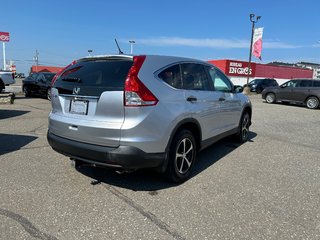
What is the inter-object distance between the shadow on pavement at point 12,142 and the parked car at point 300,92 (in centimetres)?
1514

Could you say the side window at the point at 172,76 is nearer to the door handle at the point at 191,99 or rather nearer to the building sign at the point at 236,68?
the door handle at the point at 191,99

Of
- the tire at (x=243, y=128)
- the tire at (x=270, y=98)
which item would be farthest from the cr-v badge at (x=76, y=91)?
the tire at (x=270, y=98)

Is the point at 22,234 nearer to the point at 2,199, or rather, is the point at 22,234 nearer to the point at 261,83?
the point at 2,199

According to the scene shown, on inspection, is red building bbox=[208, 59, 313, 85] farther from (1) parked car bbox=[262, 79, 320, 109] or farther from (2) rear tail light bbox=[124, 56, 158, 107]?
(2) rear tail light bbox=[124, 56, 158, 107]

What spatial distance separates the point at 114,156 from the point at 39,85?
14.0m

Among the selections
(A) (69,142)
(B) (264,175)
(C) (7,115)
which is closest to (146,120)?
(A) (69,142)

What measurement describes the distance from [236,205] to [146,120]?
1.53 meters

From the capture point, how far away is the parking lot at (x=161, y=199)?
3.01 metres

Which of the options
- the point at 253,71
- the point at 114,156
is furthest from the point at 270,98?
the point at 253,71

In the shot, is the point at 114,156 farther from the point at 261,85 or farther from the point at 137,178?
the point at 261,85

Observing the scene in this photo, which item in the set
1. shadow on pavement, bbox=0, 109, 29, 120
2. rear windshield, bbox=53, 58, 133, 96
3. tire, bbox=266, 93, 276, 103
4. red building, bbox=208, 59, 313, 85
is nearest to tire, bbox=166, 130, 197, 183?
rear windshield, bbox=53, 58, 133, 96

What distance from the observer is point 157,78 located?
12.2 ft

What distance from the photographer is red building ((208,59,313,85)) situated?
38.9 m

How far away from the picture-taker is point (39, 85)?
15930 mm
